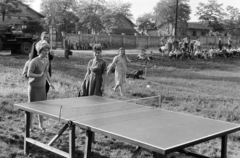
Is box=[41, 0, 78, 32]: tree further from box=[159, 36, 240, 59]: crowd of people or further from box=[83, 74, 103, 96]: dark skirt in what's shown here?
box=[83, 74, 103, 96]: dark skirt

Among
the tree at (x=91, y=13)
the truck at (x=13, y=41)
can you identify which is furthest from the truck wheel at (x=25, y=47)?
the tree at (x=91, y=13)

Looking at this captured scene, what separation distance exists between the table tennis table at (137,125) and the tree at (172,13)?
54844 millimetres

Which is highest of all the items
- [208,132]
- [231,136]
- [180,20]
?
[180,20]

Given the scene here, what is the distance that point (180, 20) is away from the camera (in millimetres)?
58875

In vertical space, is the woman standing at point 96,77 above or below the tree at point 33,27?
below

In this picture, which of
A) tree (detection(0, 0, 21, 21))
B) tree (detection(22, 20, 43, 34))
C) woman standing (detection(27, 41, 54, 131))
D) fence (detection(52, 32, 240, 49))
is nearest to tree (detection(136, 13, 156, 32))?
fence (detection(52, 32, 240, 49))

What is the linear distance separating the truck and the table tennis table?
19.4 meters

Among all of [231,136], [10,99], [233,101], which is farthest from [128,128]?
[233,101]

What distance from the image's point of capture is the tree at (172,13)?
192 feet

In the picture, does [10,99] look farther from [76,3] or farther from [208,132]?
[76,3]

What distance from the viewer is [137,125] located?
3895 millimetres

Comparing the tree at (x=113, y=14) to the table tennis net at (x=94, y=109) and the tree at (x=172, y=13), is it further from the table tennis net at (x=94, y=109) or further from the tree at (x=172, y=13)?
the table tennis net at (x=94, y=109)

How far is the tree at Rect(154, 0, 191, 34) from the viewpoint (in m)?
58.7

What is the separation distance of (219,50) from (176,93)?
73.6ft
